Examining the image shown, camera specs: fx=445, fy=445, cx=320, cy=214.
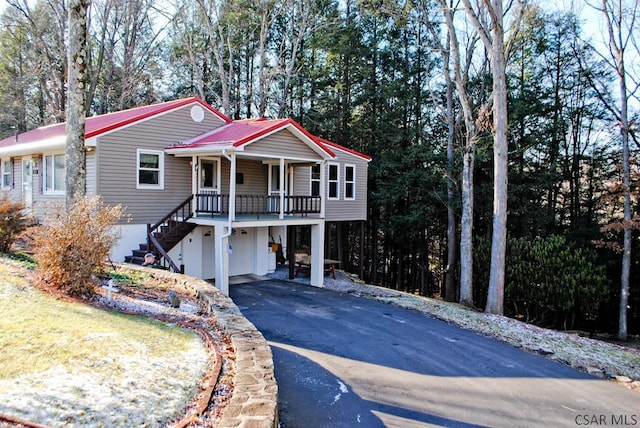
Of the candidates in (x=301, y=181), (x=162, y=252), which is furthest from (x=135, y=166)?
(x=301, y=181)

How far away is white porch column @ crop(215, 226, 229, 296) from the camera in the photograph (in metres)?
12.0

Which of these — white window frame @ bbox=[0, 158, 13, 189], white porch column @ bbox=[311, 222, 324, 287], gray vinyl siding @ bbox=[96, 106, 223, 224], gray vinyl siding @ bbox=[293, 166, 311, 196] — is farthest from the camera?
white window frame @ bbox=[0, 158, 13, 189]

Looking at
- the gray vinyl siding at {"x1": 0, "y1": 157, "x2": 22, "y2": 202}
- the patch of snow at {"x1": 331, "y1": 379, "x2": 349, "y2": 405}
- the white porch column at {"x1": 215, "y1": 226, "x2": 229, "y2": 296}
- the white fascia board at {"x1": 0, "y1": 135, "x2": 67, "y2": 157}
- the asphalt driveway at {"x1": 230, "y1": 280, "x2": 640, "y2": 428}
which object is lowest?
the asphalt driveway at {"x1": 230, "y1": 280, "x2": 640, "y2": 428}

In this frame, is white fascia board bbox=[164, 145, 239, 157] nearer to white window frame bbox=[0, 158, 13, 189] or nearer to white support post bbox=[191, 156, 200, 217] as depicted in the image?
white support post bbox=[191, 156, 200, 217]

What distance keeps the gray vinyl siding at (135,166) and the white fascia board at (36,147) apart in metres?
1.33

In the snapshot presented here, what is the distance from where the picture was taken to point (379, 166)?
909 inches

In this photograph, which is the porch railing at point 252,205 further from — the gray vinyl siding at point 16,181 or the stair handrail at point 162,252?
the gray vinyl siding at point 16,181

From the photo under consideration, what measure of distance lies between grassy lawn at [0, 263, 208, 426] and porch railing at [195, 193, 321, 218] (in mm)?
7742

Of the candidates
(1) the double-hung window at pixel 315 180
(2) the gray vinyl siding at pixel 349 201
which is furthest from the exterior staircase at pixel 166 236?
(2) the gray vinyl siding at pixel 349 201

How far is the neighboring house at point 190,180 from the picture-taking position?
483 inches

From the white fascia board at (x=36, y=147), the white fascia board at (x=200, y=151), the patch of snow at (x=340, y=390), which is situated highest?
the white fascia board at (x=36, y=147)

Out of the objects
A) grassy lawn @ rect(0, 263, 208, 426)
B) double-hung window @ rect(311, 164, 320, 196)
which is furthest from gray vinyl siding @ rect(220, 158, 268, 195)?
grassy lawn @ rect(0, 263, 208, 426)

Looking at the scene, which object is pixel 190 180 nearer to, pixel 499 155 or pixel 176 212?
pixel 176 212

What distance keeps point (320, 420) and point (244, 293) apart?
323 inches
